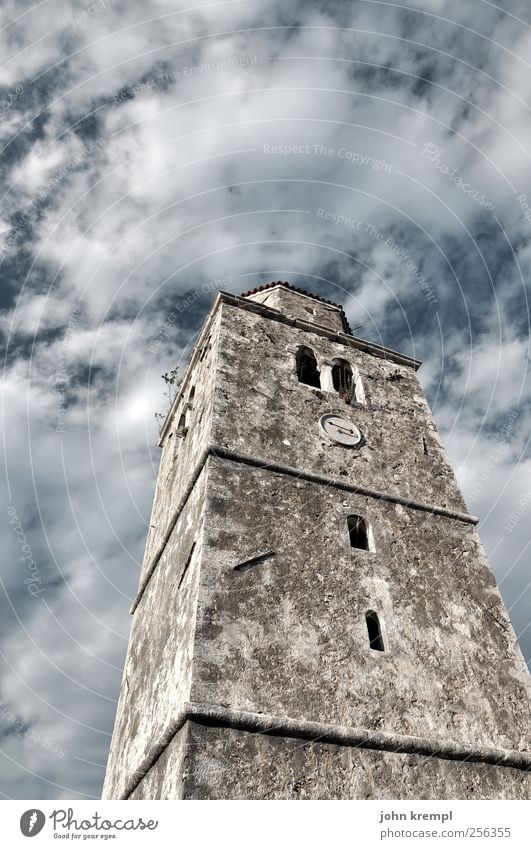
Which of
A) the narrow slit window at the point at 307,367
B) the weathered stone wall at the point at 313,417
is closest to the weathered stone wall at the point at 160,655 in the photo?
the weathered stone wall at the point at 313,417

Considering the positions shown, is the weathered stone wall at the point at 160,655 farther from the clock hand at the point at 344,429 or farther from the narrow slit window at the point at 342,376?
the narrow slit window at the point at 342,376

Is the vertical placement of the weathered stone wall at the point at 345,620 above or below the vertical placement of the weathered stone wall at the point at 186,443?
below

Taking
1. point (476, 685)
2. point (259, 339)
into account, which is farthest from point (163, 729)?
point (259, 339)

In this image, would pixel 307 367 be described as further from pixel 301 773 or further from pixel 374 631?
pixel 301 773

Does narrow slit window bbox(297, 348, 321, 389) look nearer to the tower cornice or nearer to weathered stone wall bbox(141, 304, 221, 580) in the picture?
the tower cornice

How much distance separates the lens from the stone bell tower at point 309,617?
602 cm

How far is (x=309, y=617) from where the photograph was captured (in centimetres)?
726

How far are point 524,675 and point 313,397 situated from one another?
5807mm

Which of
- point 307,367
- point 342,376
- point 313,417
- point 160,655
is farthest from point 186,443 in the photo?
point 160,655

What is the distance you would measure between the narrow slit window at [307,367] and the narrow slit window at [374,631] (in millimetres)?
5573

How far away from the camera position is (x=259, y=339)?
1160 cm

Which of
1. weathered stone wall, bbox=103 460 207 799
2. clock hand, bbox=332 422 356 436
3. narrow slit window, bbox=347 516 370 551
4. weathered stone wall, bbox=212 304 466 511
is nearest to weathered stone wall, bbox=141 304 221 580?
weathered stone wall, bbox=212 304 466 511

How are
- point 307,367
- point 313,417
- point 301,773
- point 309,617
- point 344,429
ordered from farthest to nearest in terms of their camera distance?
point 307,367, point 344,429, point 313,417, point 309,617, point 301,773

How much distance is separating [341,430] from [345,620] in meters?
3.98
